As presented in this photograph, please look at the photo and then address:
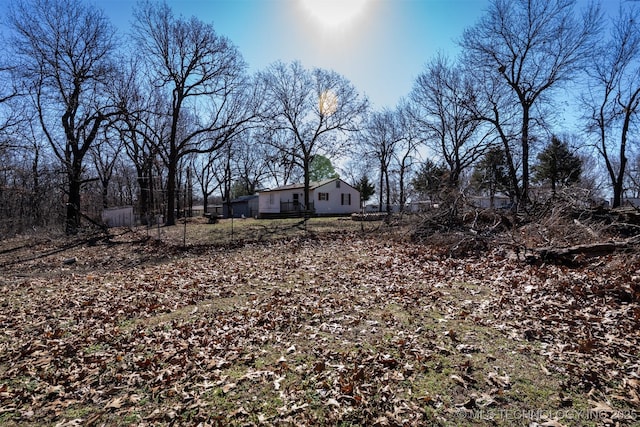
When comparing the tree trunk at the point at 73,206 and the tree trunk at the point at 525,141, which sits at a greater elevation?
the tree trunk at the point at 525,141

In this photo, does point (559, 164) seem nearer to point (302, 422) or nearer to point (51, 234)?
point (302, 422)

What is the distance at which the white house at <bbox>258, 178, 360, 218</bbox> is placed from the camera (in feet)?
108

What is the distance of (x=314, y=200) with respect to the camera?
108 feet

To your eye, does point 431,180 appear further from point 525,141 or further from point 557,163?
point 557,163

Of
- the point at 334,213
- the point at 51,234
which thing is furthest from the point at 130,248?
the point at 334,213

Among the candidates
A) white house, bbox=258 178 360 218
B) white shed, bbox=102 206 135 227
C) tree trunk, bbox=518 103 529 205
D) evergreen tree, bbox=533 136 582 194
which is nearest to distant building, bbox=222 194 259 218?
white house, bbox=258 178 360 218

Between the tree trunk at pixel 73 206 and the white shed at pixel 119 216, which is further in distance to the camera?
the white shed at pixel 119 216

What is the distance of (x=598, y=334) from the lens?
415 centimetres

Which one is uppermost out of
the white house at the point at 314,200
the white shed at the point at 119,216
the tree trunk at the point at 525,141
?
the tree trunk at the point at 525,141

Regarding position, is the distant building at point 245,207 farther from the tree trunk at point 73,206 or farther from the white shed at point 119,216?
the tree trunk at point 73,206

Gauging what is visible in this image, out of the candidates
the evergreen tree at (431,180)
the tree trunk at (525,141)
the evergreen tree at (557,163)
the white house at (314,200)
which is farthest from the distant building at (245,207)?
the evergreen tree at (557,163)

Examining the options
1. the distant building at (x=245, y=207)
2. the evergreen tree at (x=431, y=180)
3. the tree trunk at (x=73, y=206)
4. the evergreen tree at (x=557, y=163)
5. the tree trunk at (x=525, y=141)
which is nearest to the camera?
the evergreen tree at (x=431, y=180)

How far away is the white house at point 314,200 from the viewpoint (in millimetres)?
32844

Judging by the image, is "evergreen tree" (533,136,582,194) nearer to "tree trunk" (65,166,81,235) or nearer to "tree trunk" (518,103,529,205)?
"tree trunk" (518,103,529,205)
